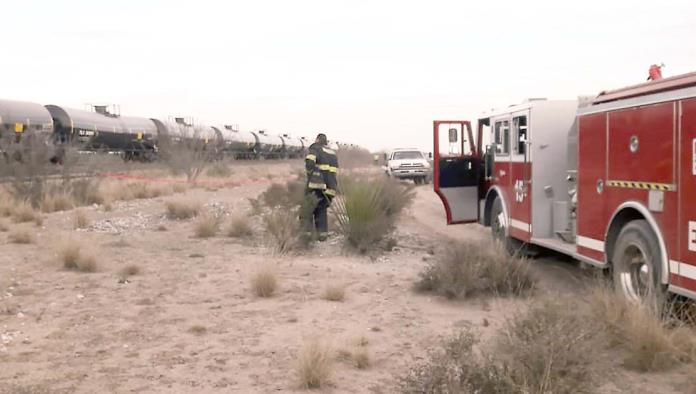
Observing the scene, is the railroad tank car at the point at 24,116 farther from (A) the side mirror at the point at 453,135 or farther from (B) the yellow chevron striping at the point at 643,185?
(B) the yellow chevron striping at the point at 643,185

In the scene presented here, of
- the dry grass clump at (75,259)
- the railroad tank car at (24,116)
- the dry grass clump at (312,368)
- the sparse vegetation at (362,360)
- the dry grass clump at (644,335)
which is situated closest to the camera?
the dry grass clump at (312,368)

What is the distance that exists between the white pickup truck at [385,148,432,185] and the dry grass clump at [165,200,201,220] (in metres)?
17.9

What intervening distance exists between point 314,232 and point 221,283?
3846 mm

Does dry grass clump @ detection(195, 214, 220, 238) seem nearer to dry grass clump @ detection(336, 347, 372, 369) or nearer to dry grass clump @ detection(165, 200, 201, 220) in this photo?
dry grass clump @ detection(165, 200, 201, 220)

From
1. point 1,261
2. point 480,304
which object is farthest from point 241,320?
point 1,261

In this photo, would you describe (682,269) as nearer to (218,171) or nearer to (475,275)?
(475,275)

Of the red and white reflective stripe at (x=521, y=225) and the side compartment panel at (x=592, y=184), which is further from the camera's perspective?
the red and white reflective stripe at (x=521, y=225)

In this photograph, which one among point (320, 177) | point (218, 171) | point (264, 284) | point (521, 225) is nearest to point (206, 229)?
point (320, 177)

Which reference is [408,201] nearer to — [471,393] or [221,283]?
[221,283]

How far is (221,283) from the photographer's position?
9984mm

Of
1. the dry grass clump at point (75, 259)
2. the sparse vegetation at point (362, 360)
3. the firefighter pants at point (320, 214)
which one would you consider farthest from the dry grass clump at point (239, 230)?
the sparse vegetation at point (362, 360)

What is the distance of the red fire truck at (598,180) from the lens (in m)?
6.82

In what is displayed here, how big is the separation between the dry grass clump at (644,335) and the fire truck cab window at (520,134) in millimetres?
4617

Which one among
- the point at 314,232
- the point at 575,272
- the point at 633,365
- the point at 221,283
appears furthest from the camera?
the point at 314,232
